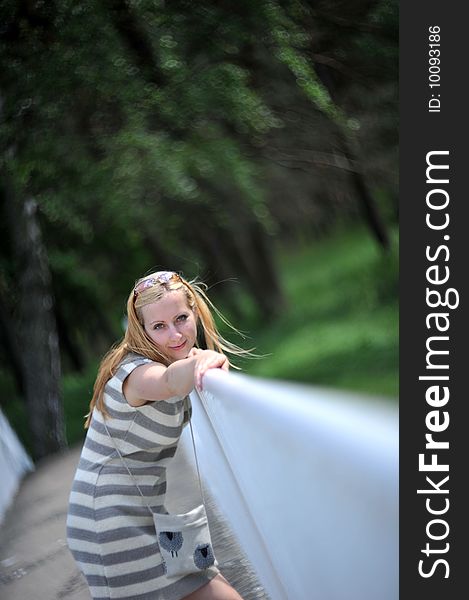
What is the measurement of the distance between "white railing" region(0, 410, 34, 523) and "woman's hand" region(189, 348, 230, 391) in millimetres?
4076

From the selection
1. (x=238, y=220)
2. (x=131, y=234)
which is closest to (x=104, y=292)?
(x=238, y=220)

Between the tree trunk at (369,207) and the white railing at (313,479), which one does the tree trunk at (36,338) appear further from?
the white railing at (313,479)

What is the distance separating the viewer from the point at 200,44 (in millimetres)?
8055

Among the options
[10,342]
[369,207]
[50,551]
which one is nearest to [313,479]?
[50,551]

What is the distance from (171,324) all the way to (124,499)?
48 cm

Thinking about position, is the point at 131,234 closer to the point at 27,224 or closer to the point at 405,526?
the point at 27,224

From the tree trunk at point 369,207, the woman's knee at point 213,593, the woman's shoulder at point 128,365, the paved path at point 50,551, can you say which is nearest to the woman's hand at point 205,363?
the woman's shoulder at point 128,365

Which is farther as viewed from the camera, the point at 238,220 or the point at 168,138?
the point at 238,220

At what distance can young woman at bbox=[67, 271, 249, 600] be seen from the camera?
2609 mm

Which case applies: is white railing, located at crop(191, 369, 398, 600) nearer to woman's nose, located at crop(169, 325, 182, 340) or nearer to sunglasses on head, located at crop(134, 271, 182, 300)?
woman's nose, located at crop(169, 325, 182, 340)

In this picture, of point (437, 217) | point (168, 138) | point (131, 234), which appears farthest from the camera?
point (131, 234)

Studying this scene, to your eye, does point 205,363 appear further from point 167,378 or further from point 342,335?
point 342,335

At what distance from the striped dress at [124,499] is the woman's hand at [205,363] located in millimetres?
155

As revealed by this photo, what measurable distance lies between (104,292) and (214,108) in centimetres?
953
